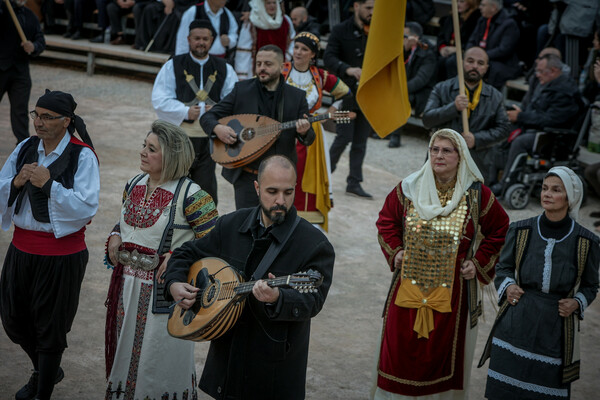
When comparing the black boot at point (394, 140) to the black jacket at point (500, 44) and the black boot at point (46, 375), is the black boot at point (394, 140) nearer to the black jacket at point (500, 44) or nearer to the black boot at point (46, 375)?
the black jacket at point (500, 44)

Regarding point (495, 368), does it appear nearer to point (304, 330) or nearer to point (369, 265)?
point (304, 330)

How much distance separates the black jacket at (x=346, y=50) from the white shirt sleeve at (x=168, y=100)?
10.9 feet

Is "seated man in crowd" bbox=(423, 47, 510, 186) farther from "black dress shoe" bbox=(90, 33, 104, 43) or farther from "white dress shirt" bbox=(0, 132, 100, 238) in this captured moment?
"black dress shoe" bbox=(90, 33, 104, 43)

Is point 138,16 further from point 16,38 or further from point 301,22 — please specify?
point 16,38

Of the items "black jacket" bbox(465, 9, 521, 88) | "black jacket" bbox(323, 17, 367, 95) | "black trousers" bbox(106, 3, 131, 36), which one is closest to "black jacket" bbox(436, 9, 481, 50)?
"black jacket" bbox(465, 9, 521, 88)

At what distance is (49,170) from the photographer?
5059 millimetres

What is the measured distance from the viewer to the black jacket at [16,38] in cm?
1079

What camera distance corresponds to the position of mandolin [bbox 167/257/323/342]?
3771 mm

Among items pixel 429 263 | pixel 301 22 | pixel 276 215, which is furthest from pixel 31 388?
pixel 301 22

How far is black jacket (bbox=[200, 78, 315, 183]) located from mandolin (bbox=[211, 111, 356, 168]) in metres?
0.07

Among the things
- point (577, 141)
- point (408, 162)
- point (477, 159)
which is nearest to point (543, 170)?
point (577, 141)

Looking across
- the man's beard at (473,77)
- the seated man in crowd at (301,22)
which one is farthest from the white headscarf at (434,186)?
the seated man in crowd at (301,22)

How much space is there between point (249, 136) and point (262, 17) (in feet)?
21.6

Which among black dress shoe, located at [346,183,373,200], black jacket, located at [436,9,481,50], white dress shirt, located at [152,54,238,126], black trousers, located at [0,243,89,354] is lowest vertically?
black dress shoe, located at [346,183,373,200]
